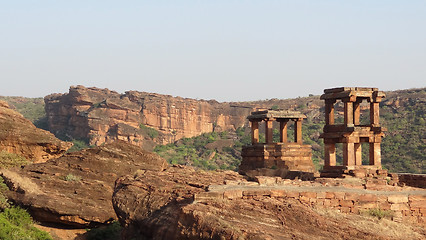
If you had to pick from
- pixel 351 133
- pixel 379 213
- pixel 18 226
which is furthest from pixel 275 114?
pixel 379 213

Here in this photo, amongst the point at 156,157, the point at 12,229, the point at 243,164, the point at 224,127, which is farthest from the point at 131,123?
the point at 12,229

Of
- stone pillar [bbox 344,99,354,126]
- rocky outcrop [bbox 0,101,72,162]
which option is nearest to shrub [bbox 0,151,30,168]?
rocky outcrop [bbox 0,101,72,162]

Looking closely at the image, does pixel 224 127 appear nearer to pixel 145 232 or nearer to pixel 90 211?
pixel 90 211

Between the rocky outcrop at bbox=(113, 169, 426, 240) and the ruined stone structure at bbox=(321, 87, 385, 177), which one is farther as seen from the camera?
the ruined stone structure at bbox=(321, 87, 385, 177)

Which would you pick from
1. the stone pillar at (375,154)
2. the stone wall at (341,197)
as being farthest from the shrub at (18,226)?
the stone pillar at (375,154)

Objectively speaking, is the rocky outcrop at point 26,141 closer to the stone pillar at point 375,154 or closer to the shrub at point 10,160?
the shrub at point 10,160

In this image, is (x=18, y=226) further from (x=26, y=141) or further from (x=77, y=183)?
(x=26, y=141)

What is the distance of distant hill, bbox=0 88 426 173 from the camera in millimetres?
58875

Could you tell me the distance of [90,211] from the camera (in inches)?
717

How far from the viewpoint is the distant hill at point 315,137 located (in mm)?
58875

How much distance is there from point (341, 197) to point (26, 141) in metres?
14.7

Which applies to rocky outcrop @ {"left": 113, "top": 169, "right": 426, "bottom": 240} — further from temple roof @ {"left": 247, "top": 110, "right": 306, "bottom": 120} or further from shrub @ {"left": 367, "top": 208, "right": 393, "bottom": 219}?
temple roof @ {"left": 247, "top": 110, "right": 306, "bottom": 120}

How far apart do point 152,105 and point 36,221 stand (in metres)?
65.5

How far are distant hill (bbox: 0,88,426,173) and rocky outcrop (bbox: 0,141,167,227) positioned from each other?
35235mm
